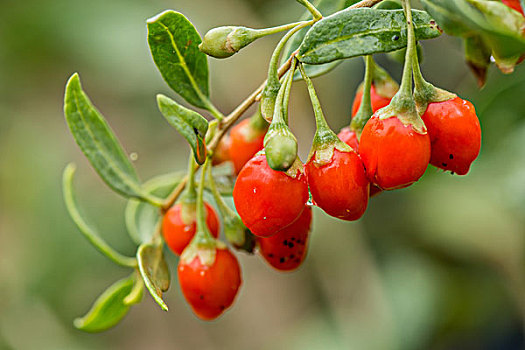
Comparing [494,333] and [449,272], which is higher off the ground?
[449,272]

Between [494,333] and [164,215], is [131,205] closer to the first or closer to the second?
[164,215]

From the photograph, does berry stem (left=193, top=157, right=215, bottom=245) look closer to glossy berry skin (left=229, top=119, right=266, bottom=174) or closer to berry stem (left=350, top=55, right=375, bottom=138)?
glossy berry skin (left=229, top=119, right=266, bottom=174)

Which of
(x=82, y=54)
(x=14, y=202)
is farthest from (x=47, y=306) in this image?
(x=82, y=54)

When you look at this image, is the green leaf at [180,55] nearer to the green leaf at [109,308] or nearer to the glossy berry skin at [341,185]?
the glossy berry skin at [341,185]

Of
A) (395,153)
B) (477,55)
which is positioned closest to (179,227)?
(395,153)

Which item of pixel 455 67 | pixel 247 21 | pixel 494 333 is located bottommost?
pixel 494 333

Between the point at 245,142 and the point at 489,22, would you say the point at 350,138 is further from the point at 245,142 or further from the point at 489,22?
the point at 489,22
